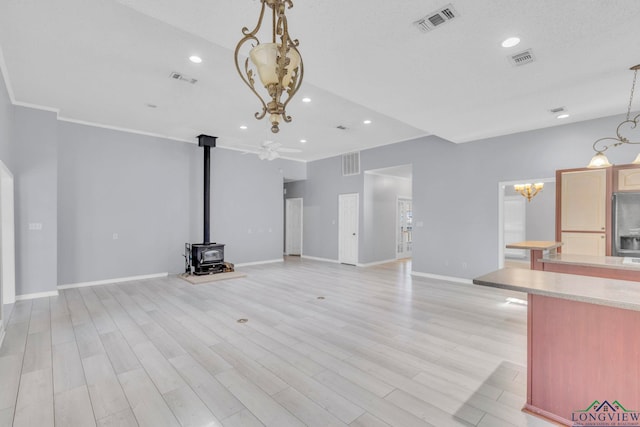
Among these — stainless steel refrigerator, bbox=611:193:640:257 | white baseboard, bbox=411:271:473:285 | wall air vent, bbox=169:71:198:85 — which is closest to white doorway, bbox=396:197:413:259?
white baseboard, bbox=411:271:473:285

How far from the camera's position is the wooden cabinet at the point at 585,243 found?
4367 millimetres

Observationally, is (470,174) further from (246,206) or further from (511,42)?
(246,206)

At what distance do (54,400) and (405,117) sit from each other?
511cm

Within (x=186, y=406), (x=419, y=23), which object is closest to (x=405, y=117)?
(x=419, y=23)

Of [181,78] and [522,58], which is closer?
[522,58]

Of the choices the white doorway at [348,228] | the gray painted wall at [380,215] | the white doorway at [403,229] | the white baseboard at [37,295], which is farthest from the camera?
the white doorway at [403,229]

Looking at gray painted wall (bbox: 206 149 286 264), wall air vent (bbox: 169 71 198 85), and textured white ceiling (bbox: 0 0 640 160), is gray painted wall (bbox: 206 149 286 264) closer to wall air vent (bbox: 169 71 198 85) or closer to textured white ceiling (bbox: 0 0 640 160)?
textured white ceiling (bbox: 0 0 640 160)

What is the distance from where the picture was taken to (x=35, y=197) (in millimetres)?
4992

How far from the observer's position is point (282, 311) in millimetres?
4363

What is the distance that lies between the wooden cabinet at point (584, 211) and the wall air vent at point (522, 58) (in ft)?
9.22

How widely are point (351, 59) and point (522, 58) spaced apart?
5.57 ft

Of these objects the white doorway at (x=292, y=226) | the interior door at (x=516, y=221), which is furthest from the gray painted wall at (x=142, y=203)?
the interior door at (x=516, y=221)

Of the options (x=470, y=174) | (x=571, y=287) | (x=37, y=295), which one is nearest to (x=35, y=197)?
(x=37, y=295)

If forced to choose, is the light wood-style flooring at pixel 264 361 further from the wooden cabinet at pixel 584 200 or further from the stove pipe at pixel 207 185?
the stove pipe at pixel 207 185
